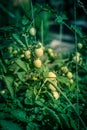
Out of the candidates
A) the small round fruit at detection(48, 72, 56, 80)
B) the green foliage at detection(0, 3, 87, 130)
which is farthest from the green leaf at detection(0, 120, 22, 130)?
the small round fruit at detection(48, 72, 56, 80)

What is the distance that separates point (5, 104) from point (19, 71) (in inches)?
6.4

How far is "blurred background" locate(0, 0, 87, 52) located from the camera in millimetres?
1238

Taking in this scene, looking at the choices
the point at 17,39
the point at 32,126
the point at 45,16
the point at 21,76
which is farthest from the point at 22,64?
the point at 45,16

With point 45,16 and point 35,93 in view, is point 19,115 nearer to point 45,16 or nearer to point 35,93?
point 35,93

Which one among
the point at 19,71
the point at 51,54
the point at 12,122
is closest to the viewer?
the point at 12,122

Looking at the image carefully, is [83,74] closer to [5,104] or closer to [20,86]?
[20,86]

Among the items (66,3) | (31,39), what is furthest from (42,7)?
(66,3)

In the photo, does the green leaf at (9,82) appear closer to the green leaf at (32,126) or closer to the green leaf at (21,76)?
the green leaf at (21,76)

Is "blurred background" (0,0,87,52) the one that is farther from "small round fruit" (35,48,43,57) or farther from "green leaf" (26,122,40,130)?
"green leaf" (26,122,40,130)

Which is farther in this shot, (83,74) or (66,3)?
(66,3)

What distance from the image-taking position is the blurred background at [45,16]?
48.7 inches

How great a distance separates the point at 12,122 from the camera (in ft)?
3.29

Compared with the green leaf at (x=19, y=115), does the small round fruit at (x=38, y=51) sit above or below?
above

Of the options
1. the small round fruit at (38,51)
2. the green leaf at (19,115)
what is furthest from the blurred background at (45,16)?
the green leaf at (19,115)
